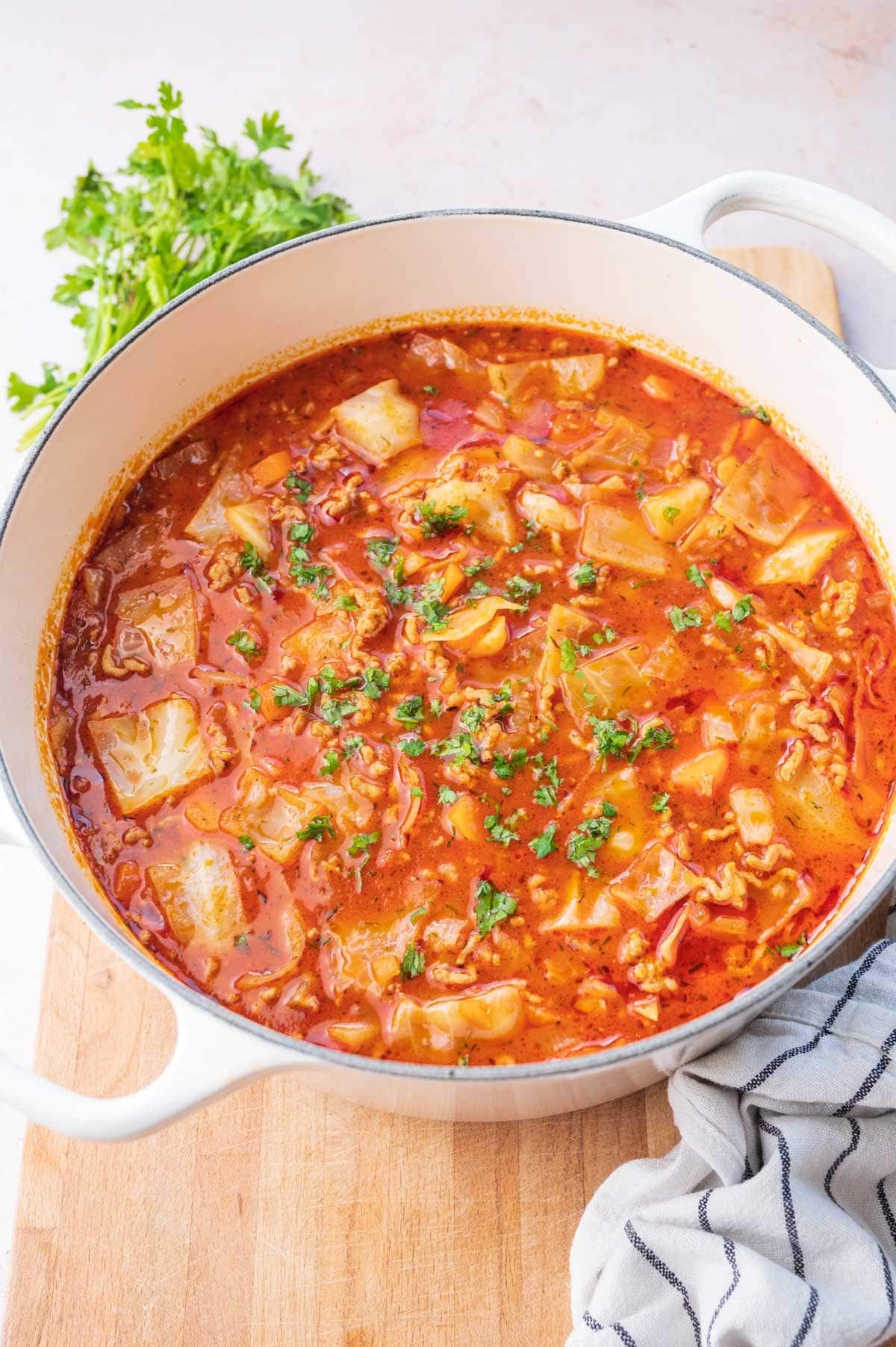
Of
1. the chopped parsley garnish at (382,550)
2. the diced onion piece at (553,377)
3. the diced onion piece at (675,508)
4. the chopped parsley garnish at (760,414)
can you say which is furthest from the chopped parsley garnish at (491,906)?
the chopped parsley garnish at (760,414)

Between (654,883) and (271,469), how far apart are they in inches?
69.0

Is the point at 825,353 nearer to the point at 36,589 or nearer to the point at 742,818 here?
the point at 742,818

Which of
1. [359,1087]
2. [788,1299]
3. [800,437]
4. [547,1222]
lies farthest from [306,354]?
[788,1299]

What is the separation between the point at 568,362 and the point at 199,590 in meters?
1.42

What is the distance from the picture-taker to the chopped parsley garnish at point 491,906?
3.64 metres

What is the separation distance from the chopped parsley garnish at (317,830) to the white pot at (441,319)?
533 millimetres

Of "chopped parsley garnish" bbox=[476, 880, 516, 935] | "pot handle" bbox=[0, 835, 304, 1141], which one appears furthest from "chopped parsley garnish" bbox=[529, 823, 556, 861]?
"pot handle" bbox=[0, 835, 304, 1141]

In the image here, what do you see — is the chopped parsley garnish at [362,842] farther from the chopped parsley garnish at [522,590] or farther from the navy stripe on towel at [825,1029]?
the navy stripe on towel at [825,1029]

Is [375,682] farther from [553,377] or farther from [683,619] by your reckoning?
[553,377]

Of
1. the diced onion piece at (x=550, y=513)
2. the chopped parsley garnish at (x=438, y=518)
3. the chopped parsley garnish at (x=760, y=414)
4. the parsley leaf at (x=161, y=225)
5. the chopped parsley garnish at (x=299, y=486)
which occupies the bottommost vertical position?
the diced onion piece at (x=550, y=513)

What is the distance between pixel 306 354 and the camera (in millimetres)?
4609

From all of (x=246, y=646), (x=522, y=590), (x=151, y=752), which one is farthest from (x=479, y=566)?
(x=151, y=752)

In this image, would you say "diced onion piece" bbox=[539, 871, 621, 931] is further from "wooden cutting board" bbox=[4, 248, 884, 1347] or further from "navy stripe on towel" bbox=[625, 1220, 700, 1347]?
"navy stripe on towel" bbox=[625, 1220, 700, 1347]

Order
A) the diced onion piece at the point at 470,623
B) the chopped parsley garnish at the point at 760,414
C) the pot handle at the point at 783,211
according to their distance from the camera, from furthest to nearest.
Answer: the chopped parsley garnish at the point at 760,414, the diced onion piece at the point at 470,623, the pot handle at the point at 783,211
